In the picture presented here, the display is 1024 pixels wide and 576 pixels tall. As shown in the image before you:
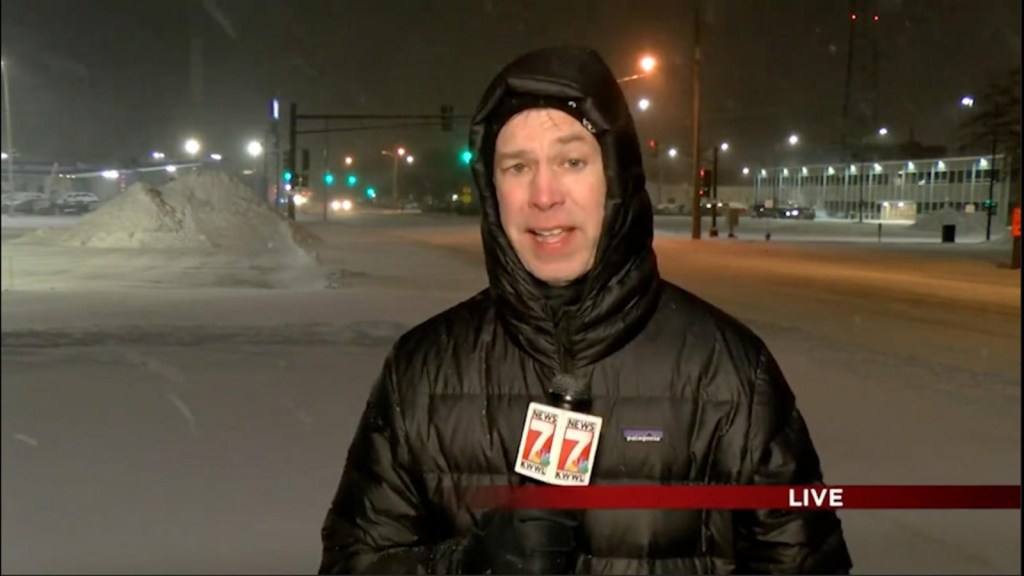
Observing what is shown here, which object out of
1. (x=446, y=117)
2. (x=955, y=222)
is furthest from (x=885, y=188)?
(x=446, y=117)

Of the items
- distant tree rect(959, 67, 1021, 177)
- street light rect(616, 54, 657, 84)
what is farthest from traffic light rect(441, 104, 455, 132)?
distant tree rect(959, 67, 1021, 177)

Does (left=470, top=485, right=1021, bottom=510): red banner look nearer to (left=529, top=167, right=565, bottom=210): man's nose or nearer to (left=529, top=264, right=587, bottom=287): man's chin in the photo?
(left=529, top=264, right=587, bottom=287): man's chin

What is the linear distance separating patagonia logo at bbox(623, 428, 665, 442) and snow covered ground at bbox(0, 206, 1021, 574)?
2.47 m

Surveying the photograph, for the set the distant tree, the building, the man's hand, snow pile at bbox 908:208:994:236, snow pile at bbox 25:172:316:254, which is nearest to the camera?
the man's hand

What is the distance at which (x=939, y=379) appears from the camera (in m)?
8.27

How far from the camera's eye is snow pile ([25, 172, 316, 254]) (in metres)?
23.4

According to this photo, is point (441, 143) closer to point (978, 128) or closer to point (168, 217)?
point (168, 217)

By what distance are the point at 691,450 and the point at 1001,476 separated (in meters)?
3.91

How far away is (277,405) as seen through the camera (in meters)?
6.65

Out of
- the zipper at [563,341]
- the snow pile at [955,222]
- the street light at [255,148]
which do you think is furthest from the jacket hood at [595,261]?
the snow pile at [955,222]

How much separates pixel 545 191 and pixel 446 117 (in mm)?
4443

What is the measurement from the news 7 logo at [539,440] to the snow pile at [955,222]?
43851 mm

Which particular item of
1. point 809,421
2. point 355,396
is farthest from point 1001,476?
point 355,396

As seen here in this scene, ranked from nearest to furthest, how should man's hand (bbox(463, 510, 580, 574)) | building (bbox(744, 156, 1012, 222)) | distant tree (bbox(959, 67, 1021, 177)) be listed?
man's hand (bbox(463, 510, 580, 574)), distant tree (bbox(959, 67, 1021, 177)), building (bbox(744, 156, 1012, 222))
